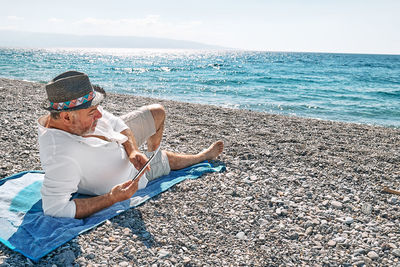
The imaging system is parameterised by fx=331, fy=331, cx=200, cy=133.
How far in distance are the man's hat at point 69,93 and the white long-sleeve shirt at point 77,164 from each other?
0.25 m

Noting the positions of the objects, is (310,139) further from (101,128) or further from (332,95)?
(332,95)

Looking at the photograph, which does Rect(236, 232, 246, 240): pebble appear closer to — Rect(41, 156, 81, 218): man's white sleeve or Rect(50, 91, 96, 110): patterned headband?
Rect(41, 156, 81, 218): man's white sleeve

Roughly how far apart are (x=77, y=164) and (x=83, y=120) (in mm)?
401

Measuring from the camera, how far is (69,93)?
2.79 meters

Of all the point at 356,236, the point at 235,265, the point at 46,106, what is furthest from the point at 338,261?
the point at 46,106

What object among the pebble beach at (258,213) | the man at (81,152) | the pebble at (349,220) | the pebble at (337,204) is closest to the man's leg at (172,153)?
the pebble beach at (258,213)

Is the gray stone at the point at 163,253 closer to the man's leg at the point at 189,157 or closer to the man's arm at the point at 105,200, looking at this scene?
the man's arm at the point at 105,200

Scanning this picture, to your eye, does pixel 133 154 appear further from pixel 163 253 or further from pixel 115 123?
pixel 163 253

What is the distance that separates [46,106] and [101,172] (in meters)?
0.81

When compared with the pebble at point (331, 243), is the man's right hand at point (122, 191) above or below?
above

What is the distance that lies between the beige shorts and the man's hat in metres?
1.21

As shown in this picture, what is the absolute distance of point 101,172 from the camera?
329 cm

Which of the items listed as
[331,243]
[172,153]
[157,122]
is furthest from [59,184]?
[331,243]

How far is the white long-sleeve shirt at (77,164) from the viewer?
2869mm
